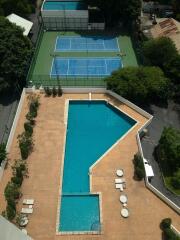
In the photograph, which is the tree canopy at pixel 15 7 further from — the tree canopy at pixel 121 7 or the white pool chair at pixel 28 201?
the white pool chair at pixel 28 201

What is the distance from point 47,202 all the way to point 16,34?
2734cm

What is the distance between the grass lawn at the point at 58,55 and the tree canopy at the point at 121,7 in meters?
3.70

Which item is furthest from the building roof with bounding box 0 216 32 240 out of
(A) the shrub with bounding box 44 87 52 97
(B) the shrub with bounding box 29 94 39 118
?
(A) the shrub with bounding box 44 87 52 97

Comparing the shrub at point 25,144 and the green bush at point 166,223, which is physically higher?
the shrub at point 25,144

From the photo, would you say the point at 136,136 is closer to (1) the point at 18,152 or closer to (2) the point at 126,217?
(2) the point at 126,217

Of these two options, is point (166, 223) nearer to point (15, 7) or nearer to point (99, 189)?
point (99, 189)

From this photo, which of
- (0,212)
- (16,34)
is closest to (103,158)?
(0,212)

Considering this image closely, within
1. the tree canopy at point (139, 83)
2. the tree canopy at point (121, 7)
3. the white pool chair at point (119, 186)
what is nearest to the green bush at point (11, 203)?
the white pool chair at point (119, 186)

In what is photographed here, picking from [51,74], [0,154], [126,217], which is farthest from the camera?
[51,74]

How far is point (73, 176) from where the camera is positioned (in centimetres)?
3575

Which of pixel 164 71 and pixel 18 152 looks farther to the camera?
pixel 164 71

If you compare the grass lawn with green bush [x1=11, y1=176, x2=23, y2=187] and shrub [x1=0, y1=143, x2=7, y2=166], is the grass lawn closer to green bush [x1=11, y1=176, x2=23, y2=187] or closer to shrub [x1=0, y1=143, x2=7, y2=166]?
shrub [x1=0, y1=143, x2=7, y2=166]

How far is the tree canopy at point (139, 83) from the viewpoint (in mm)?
42438

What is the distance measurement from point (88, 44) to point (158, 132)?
79.9ft
